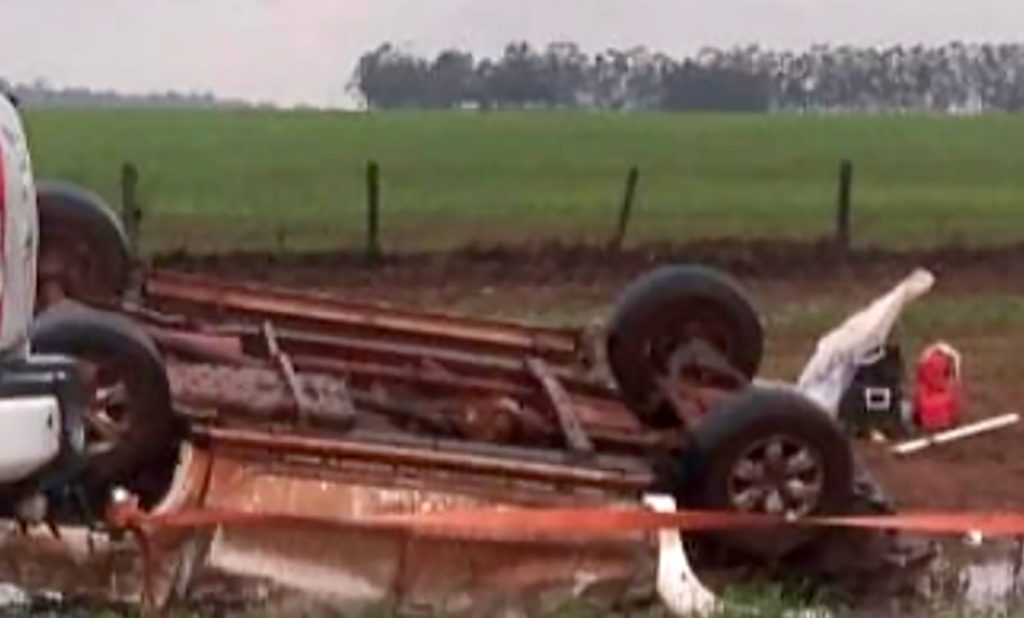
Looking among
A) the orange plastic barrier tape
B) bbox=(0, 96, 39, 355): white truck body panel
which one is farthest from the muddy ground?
bbox=(0, 96, 39, 355): white truck body panel

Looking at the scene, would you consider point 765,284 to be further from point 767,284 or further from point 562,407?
point 562,407

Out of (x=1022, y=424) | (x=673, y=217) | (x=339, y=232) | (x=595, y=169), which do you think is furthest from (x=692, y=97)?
(x=1022, y=424)

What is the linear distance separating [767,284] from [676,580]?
52.6 feet

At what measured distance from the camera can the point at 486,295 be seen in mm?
24109

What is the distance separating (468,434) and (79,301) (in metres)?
1.70

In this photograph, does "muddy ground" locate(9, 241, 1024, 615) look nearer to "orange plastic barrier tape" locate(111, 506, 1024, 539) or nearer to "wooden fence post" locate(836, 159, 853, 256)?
"wooden fence post" locate(836, 159, 853, 256)

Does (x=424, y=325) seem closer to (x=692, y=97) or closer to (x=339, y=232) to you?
(x=339, y=232)

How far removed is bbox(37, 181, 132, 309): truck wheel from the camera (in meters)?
12.0

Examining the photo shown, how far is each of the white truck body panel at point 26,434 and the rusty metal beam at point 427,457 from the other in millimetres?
1960

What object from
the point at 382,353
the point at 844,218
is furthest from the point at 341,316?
the point at 844,218

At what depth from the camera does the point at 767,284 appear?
2559 cm

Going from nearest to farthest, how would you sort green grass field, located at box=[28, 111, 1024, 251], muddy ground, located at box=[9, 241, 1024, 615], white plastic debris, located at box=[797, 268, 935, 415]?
white plastic debris, located at box=[797, 268, 935, 415]
muddy ground, located at box=[9, 241, 1024, 615]
green grass field, located at box=[28, 111, 1024, 251]

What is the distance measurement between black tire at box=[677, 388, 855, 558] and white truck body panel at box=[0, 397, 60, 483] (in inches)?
128

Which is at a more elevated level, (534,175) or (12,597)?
(12,597)
